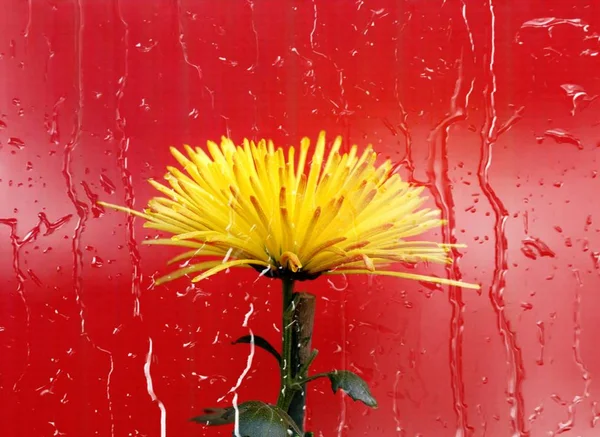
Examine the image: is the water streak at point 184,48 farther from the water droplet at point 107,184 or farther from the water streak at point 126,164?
the water droplet at point 107,184

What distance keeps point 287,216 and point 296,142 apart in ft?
1.15

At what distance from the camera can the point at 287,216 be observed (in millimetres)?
506

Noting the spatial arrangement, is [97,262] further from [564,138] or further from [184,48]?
[564,138]

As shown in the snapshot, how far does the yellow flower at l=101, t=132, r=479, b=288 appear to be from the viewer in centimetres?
52

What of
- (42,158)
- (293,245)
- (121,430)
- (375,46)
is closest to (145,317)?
(121,430)

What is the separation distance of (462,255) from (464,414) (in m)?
0.21

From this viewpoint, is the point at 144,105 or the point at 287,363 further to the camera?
the point at 144,105

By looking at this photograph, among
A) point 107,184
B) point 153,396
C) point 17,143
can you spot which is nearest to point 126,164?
point 107,184

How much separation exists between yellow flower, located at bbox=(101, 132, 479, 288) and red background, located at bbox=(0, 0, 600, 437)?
267 millimetres

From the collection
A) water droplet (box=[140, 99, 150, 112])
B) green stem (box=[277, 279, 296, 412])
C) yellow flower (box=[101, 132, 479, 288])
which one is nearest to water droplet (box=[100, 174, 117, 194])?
water droplet (box=[140, 99, 150, 112])

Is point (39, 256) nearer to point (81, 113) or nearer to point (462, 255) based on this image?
point (81, 113)

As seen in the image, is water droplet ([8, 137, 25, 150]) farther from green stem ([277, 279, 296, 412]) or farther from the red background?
green stem ([277, 279, 296, 412])

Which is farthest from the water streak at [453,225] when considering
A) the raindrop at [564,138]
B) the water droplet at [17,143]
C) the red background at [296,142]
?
the water droplet at [17,143]

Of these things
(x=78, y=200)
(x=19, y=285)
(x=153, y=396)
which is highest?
(x=78, y=200)
